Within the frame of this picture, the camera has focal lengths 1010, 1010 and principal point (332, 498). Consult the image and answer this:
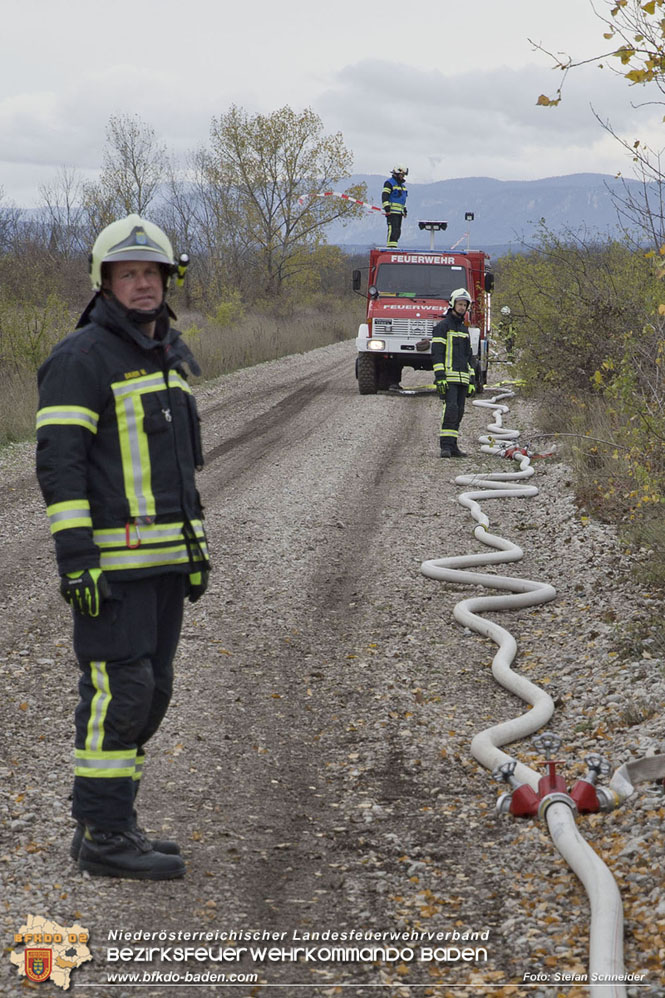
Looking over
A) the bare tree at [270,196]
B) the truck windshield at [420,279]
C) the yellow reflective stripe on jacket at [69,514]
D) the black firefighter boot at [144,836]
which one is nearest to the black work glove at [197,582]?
the yellow reflective stripe on jacket at [69,514]

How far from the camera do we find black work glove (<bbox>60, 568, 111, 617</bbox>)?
290 centimetres

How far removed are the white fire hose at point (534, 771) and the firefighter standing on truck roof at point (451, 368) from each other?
3.03 m

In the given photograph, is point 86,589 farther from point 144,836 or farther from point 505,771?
point 505,771

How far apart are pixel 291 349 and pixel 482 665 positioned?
21476 millimetres

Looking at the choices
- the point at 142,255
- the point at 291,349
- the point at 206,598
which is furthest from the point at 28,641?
the point at 291,349

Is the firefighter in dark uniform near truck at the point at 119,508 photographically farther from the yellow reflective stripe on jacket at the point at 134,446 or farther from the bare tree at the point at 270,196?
the bare tree at the point at 270,196

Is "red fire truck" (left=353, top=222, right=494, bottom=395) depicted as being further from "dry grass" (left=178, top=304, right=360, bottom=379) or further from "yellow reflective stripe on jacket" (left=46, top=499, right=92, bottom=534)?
"yellow reflective stripe on jacket" (left=46, top=499, right=92, bottom=534)

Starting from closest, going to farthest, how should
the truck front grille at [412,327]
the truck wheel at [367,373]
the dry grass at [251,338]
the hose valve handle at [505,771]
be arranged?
the hose valve handle at [505,771]
the truck front grille at [412,327]
the truck wheel at [367,373]
the dry grass at [251,338]

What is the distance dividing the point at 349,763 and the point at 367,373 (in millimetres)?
13177

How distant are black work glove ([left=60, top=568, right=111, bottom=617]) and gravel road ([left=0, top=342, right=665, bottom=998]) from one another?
892 millimetres

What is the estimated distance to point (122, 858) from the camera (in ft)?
10.3

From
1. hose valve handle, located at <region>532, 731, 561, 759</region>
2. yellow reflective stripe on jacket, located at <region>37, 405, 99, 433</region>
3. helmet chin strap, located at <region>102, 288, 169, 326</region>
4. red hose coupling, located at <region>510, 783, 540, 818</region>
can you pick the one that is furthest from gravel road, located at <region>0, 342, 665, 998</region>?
helmet chin strap, located at <region>102, 288, 169, 326</region>

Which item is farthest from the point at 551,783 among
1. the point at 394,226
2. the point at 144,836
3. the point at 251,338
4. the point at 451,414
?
the point at 251,338

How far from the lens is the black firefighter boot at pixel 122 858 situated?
313 cm
